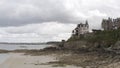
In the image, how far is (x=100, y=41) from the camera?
3408 inches

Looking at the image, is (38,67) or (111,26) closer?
(38,67)

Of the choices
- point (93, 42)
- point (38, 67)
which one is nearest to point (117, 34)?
point (93, 42)

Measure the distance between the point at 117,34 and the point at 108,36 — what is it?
525 centimetres

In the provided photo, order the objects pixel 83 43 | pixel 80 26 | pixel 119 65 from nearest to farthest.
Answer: pixel 119 65, pixel 83 43, pixel 80 26

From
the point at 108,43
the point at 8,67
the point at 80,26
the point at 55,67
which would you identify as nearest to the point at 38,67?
the point at 55,67

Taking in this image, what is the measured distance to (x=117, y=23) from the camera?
428ft

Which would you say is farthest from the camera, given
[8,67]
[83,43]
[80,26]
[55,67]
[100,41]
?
[80,26]

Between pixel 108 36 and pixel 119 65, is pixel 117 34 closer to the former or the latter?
pixel 108 36

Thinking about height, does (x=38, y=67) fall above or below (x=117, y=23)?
below

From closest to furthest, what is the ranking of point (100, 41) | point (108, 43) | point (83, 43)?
point (108, 43) < point (100, 41) < point (83, 43)

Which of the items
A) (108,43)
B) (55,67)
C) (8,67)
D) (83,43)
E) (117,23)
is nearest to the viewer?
(55,67)

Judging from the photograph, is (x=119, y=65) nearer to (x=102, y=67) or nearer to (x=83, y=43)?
(x=102, y=67)

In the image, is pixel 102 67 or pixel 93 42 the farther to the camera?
pixel 93 42

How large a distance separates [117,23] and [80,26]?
73.2 ft
